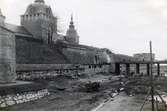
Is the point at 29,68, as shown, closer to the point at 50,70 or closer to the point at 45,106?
the point at 50,70

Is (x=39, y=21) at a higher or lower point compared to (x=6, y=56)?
higher

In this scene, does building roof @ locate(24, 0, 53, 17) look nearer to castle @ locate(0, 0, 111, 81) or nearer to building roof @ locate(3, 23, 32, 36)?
castle @ locate(0, 0, 111, 81)

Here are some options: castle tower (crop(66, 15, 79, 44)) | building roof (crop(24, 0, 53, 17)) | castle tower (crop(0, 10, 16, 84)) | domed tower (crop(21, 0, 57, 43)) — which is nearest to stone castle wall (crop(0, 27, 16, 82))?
castle tower (crop(0, 10, 16, 84))

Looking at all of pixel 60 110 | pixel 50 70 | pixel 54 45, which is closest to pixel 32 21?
pixel 54 45

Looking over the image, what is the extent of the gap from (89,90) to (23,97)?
14.8 m

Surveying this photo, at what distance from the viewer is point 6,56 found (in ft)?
123

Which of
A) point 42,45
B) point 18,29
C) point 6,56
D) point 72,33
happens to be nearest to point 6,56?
point 6,56

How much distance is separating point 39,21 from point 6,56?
163 ft

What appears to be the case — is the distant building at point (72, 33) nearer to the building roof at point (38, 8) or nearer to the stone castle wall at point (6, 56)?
the building roof at point (38, 8)

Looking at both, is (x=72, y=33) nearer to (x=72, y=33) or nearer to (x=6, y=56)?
(x=72, y=33)

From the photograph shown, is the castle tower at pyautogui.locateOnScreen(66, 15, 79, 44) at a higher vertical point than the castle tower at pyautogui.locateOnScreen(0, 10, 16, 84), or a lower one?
higher

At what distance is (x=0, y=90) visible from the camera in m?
30.0

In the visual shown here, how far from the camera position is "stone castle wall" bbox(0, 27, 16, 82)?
1446 inches

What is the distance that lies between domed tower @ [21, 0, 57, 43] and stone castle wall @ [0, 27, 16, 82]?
4624 cm
